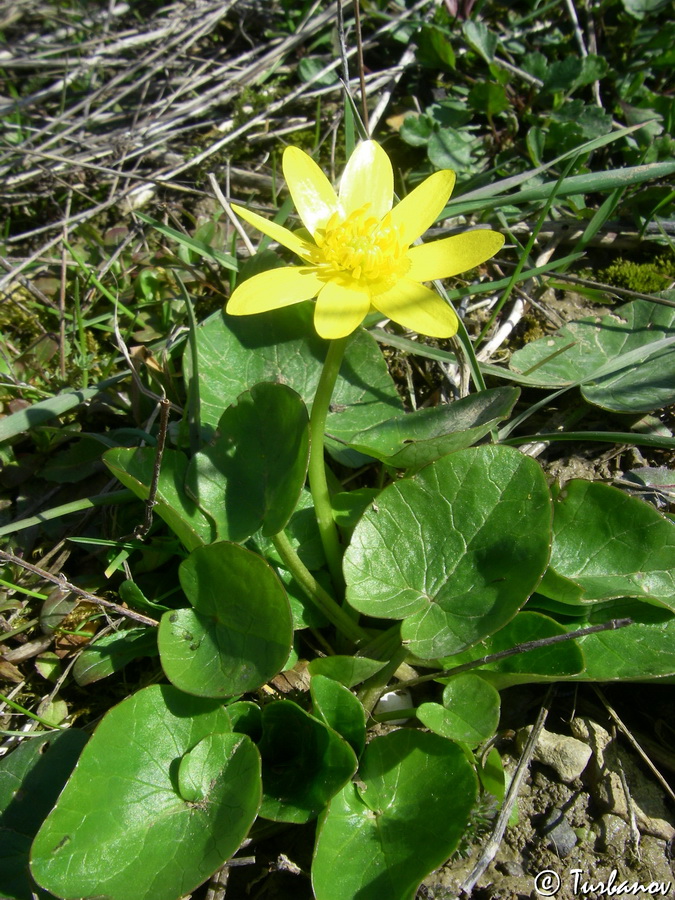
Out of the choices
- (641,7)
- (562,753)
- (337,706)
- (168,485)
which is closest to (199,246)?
(168,485)

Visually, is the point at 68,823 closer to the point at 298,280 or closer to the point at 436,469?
the point at 436,469

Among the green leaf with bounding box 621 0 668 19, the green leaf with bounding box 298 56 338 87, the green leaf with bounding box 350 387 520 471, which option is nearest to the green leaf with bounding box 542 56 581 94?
the green leaf with bounding box 621 0 668 19

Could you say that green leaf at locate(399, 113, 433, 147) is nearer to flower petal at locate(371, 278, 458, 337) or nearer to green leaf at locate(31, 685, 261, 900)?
flower petal at locate(371, 278, 458, 337)

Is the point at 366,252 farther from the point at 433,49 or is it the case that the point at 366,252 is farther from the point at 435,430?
the point at 433,49

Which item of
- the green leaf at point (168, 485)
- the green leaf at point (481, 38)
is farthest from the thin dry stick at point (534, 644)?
the green leaf at point (481, 38)

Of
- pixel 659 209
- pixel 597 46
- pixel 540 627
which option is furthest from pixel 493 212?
pixel 540 627

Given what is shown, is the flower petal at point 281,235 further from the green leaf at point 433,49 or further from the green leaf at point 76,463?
the green leaf at point 433,49
